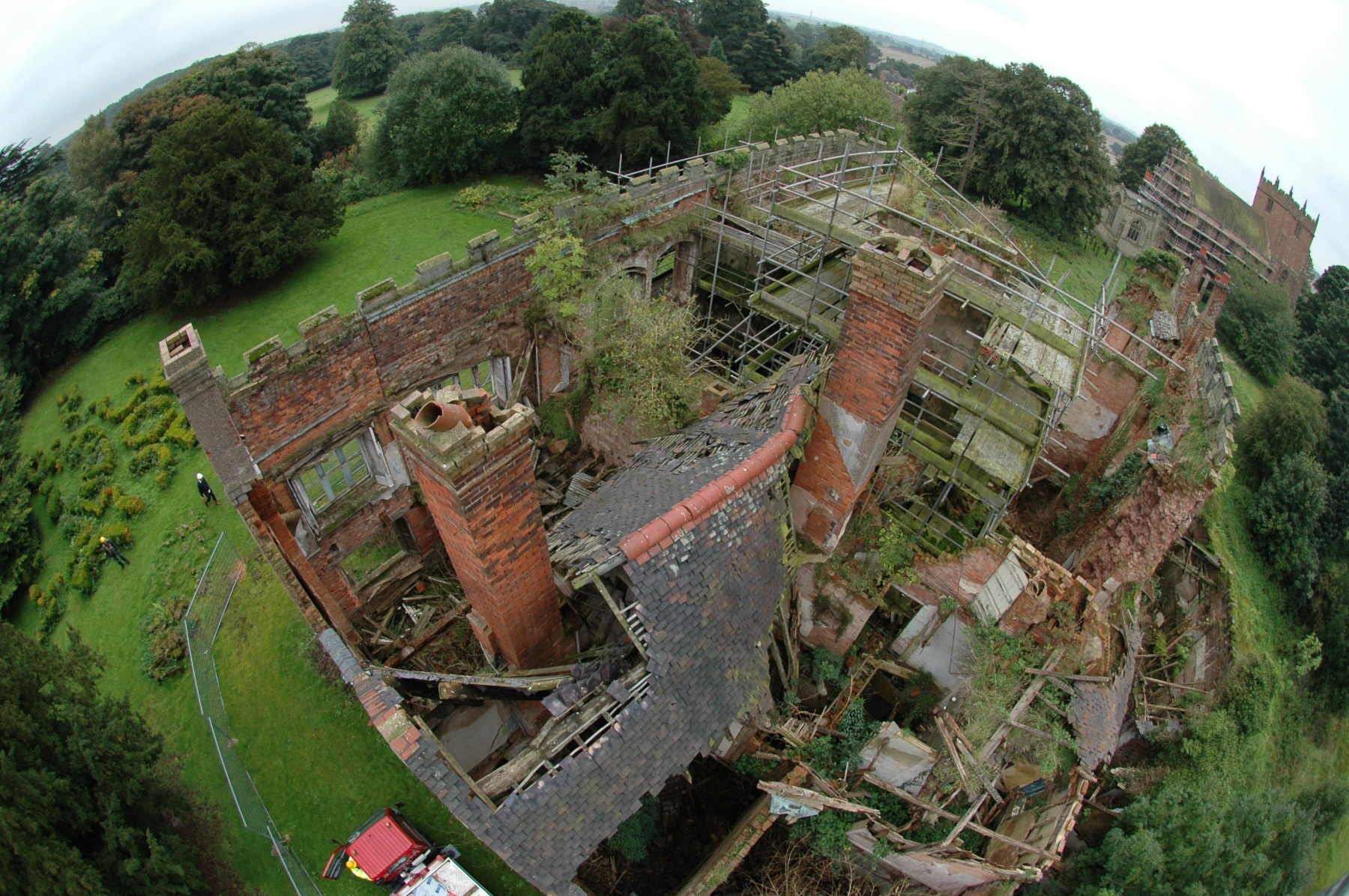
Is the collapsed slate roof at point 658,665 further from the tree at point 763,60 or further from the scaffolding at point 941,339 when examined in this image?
the tree at point 763,60

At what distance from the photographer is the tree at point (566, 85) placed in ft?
101

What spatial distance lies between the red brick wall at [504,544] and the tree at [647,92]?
2550cm

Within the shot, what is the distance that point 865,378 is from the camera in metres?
9.58

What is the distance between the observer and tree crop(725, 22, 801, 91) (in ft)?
163

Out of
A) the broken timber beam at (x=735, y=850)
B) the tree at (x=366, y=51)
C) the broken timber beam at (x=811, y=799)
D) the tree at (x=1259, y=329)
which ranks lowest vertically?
the tree at (x=1259, y=329)

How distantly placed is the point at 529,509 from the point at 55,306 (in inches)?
1296

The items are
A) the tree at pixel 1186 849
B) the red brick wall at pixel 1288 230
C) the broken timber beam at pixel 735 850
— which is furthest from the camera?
the red brick wall at pixel 1288 230

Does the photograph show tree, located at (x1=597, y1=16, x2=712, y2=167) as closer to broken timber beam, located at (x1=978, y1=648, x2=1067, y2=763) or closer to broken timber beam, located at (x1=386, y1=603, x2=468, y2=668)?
broken timber beam, located at (x1=386, y1=603, x2=468, y2=668)

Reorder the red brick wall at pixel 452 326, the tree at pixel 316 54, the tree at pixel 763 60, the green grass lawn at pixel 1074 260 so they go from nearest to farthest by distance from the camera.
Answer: the red brick wall at pixel 452 326, the green grass lawn at pixel 1074 260, the tree at pixel 763 60, the tree at pixel 316 54

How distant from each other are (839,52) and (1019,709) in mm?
57279

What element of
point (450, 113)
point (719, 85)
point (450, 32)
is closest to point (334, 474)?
point (450, 113)

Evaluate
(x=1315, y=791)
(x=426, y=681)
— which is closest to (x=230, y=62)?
(x=426, y=681)

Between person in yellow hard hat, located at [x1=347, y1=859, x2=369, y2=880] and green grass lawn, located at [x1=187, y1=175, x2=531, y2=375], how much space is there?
1594 centimetres

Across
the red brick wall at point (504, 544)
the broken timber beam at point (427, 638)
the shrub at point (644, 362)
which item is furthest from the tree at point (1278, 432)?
the broken timber beam at point (427, 638)
